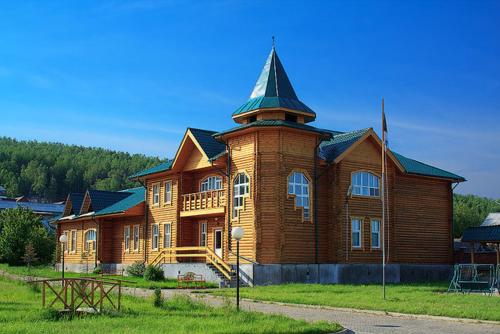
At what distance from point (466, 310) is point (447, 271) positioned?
21534mm

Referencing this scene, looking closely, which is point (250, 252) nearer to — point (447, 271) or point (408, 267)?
point (408, 267)

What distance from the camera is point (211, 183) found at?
35875 millimetres

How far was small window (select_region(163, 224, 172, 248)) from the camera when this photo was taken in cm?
3791

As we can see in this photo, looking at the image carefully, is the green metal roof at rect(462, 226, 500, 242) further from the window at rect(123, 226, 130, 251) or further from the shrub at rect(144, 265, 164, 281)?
the window at rect(123, 226, 130, 251)

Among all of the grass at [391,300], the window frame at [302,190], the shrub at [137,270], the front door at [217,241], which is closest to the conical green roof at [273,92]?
the window frame at [302,190]

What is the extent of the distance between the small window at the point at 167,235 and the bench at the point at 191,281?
17.7 ft

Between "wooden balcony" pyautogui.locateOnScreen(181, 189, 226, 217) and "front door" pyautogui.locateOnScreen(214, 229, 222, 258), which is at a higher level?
"wooden balcony" pyautogui.locateOnScreen(181, 189, 226, 217)

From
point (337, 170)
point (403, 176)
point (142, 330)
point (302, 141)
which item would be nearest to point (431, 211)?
point (403, 176)

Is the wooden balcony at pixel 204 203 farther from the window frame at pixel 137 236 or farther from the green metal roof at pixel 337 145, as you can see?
the window frame at pixel 137 236

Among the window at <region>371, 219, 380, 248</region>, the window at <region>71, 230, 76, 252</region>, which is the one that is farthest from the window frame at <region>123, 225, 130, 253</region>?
the window at <region>371, 219, 380, 248</region>

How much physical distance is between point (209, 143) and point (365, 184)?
8738mm

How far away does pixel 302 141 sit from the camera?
3136 cm

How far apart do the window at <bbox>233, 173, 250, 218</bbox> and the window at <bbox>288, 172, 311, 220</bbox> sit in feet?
6.92

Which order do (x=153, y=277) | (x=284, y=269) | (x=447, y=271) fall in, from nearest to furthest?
1. (x=284, y=269)
2. (x=153, y=277)
3. (x=447, y=271)
